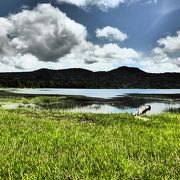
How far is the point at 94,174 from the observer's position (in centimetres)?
850

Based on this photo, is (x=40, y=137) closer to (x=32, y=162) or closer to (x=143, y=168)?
(x=32, y=162)

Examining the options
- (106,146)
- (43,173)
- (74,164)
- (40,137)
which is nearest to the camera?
(43,173)

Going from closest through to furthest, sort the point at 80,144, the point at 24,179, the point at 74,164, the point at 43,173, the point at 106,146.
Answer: the point at 24,179 < the point at 43,173 < the point at 74,164 < the point at 106,146 < the point at 80,144

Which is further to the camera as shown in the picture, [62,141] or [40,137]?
[40,137]

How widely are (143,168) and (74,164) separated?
2012 mm

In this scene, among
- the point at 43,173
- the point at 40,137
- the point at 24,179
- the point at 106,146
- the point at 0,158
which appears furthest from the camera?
the point at 40,137

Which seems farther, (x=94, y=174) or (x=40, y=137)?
(x=40, y=137)

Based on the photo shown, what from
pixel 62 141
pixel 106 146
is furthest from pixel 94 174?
pixel 62 141

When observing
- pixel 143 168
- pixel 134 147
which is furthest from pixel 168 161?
pixel 134 147

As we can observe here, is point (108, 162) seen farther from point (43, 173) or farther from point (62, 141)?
point (62, 141)

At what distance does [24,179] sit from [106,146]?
5.68m

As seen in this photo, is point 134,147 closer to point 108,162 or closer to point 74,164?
point 108,162

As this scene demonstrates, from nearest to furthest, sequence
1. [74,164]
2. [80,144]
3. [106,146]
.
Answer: [74,164] < [106,146] < [80,144]

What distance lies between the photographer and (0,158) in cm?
987
